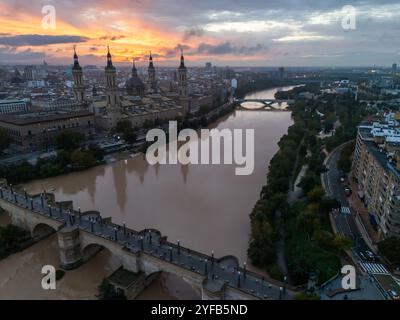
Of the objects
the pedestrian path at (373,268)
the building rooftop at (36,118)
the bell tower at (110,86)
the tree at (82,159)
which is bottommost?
the pedestrian path at (373,268)

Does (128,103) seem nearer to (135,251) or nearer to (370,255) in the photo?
(135,251)

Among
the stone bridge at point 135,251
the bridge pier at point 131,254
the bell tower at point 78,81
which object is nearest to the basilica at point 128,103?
the bell tower at point 78,81

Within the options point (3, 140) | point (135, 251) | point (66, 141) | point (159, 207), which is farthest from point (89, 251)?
point (3, 140)

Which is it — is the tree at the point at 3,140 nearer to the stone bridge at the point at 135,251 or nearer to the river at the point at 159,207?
the river at the point at 159,207

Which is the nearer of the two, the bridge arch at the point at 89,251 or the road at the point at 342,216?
the bridge arch at the point at 89,251

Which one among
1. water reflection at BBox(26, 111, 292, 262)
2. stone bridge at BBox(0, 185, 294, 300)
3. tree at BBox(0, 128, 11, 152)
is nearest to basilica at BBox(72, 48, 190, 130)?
water reflection at BBox(26, 111, 292, 262)

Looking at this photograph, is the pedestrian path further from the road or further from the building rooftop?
the building rooftop
